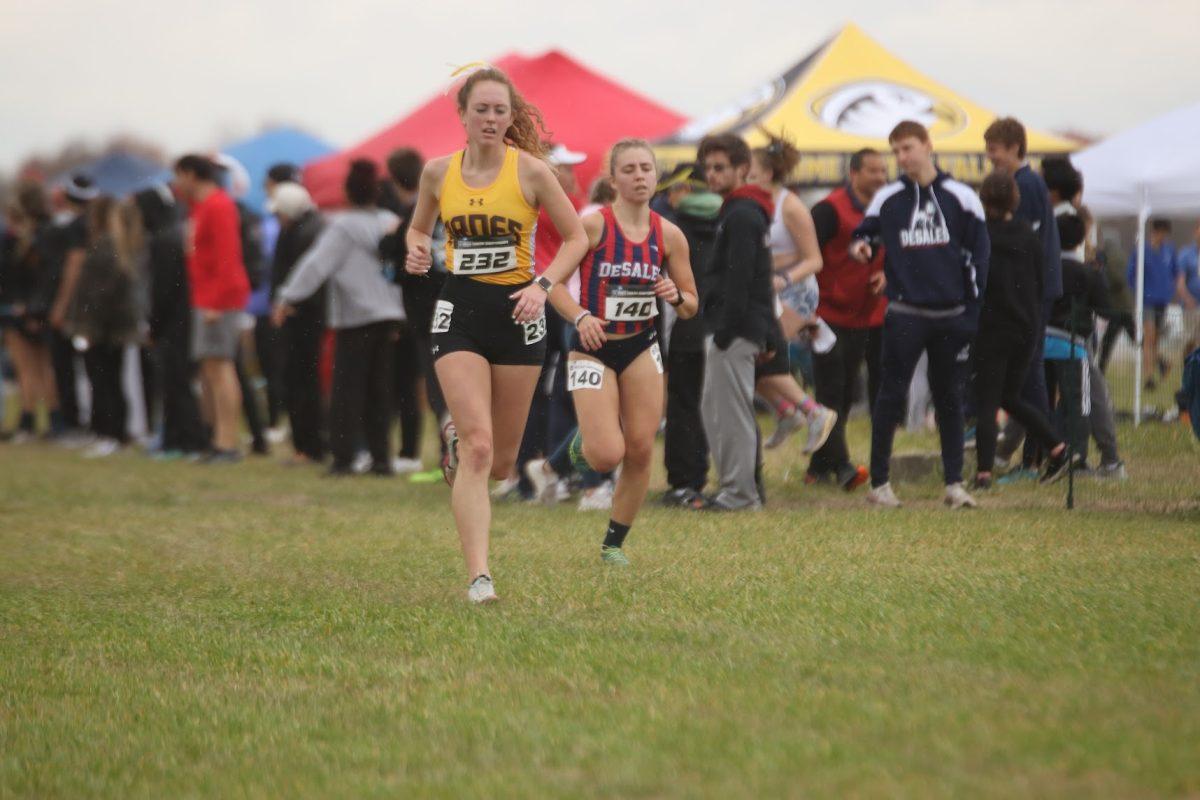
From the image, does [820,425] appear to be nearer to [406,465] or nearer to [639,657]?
[406,465]

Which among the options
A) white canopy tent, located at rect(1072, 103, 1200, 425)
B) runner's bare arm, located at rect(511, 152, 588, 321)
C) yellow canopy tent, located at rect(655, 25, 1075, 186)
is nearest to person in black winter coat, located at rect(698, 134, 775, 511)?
runner's bare arm, located at rect(511, 152, 588, 321)

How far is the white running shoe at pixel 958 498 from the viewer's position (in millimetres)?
9930

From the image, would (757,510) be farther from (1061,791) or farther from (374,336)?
(1061,791)

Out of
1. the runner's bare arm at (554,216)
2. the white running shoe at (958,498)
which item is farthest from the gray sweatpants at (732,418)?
the runner's bare arm at (554,216)

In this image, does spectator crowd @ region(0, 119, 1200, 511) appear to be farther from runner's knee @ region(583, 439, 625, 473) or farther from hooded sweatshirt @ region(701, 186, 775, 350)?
runner's knee @ region(583, 439, 625, 473)

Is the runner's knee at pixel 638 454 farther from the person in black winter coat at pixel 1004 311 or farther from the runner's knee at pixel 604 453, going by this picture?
the person in black winter coat at pixel 1004 311

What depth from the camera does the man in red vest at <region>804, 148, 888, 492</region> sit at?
37.1ft

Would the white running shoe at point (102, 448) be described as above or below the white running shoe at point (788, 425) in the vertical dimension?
below

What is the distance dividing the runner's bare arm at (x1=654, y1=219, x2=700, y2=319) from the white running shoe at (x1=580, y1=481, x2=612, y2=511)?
8.83ft

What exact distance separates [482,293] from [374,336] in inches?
273

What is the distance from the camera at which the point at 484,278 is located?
6910 millimetres

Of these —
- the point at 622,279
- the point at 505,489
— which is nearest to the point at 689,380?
the point at 505,489

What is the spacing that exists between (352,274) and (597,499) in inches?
153

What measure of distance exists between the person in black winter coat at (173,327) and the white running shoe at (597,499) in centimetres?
661
